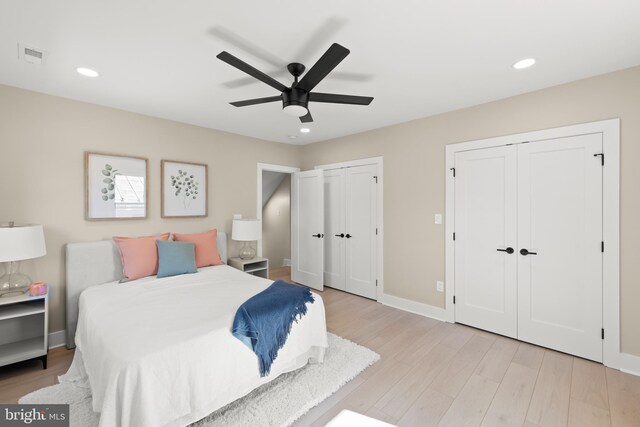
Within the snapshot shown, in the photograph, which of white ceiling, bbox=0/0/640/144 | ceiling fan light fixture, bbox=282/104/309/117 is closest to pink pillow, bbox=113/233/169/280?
white ceiling, bbox=0/0/640/144

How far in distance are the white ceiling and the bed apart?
1831 mm

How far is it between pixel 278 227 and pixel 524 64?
16.9 feet

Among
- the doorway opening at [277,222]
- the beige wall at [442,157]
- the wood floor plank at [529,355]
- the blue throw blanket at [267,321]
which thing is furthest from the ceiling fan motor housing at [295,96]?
the doorway opening at [277,222]

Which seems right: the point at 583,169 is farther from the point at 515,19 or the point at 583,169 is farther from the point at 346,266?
the point at 346,266

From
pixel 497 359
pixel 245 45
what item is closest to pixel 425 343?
pixel 497 359

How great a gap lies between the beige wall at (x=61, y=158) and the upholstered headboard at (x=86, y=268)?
18 cm

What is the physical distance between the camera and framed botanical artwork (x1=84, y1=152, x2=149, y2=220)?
2979 millimetres

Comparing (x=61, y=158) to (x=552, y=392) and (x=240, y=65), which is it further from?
(x=552, y=392)

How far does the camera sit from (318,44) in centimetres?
194

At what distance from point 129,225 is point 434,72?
3.60m

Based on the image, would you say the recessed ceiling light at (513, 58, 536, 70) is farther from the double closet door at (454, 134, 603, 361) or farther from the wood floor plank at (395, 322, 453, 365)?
the wood floor plank at (395, 322, 453, 365)

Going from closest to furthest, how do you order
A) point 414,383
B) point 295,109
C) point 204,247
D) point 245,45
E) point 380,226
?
point 245,45, point 295,109, point 414,383, point 204,247, point 380,226

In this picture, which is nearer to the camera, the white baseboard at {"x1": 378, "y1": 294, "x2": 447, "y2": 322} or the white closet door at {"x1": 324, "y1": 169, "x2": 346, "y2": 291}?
the white baseboard at {"x1": 378, "y1": 294, "x2": 447, "y2": 322}

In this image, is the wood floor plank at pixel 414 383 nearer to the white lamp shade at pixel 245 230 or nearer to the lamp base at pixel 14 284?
the white lamp shade at pixel 245 230
